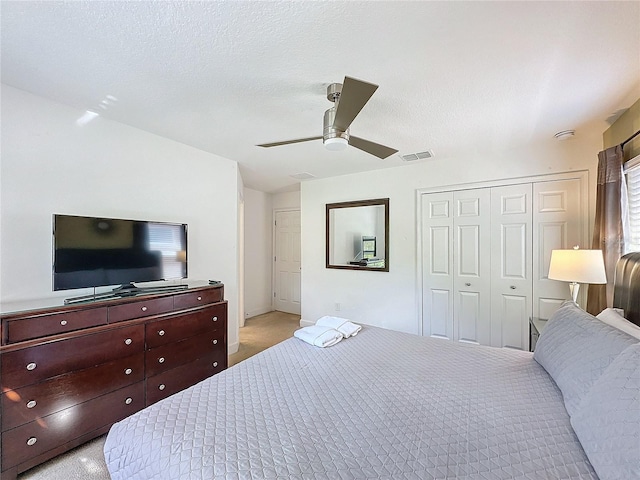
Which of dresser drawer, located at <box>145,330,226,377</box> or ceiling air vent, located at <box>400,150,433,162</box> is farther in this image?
ceiling air vent, located at <box>400,150,433,162</box>

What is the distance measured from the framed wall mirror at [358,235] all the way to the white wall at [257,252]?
1744 millimetres

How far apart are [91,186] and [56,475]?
6.71ft

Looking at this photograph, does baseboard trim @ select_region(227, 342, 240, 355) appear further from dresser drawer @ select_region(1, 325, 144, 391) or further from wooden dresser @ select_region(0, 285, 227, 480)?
dresser drawer @ select_region(1, 325, 144, 391)

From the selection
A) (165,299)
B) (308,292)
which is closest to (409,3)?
(165,299)

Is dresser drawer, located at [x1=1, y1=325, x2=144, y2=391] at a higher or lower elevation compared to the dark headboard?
lower

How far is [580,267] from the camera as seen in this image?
7.18 ft

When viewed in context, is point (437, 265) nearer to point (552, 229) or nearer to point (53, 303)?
point (552, 229)

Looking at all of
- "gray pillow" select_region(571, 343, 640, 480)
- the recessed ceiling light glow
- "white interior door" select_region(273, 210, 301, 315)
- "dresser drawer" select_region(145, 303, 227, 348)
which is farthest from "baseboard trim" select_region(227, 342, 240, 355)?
the recessed ceiling light glow

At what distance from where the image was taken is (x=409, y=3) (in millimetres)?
1237

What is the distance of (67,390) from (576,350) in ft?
9.52

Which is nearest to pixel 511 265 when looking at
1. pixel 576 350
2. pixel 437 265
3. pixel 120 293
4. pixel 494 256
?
pixel 494 256

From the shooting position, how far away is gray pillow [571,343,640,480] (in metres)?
0.78

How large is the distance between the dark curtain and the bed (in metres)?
0.84

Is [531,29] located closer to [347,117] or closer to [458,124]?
[347,117]
